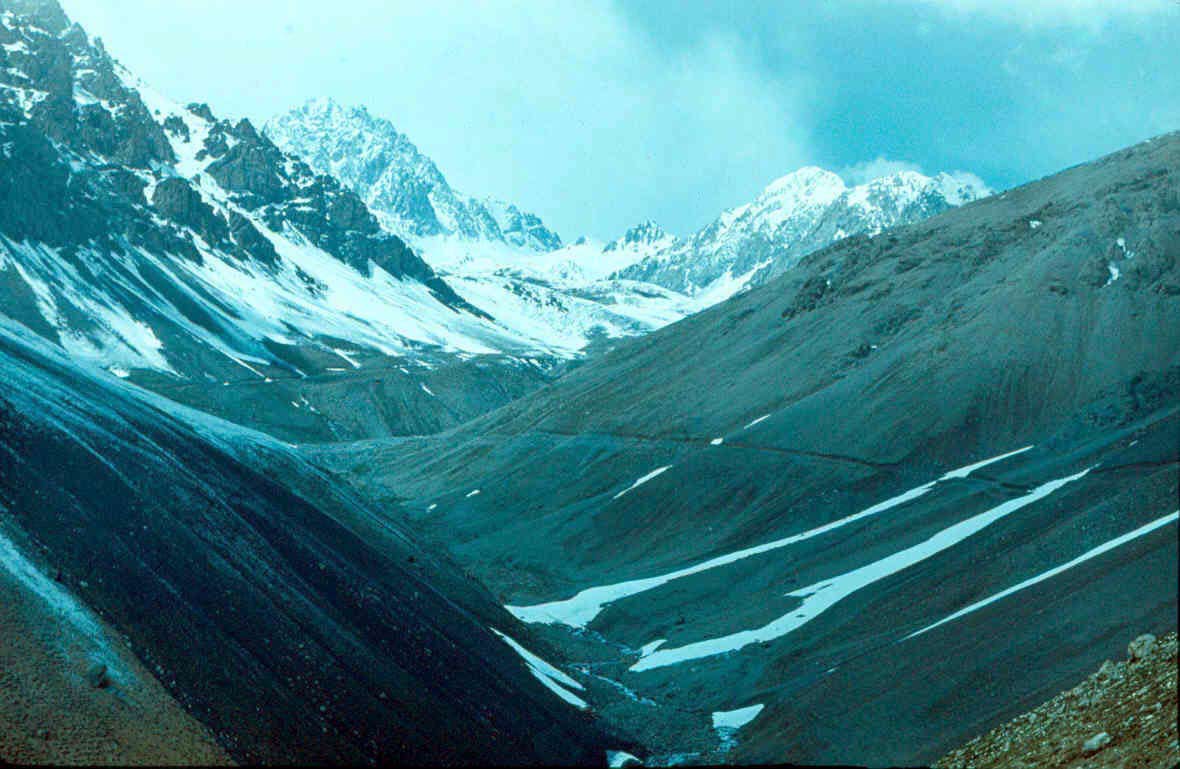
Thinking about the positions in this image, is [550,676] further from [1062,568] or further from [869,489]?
[869,489]

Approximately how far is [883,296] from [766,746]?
77.9 metres

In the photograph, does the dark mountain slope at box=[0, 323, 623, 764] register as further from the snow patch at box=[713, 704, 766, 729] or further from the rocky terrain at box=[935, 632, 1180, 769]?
the rocky terrain at box=[935, 632, 1180, 769]

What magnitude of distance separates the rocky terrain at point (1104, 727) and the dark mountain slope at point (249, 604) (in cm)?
1333

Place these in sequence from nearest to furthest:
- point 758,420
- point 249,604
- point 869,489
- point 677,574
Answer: point 249,604
point 677,574
point 869,489
point 758,420

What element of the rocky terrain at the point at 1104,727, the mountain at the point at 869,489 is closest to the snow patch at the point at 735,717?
the mountain at the point at 869,489

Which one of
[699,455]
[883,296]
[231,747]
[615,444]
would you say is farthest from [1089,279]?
[231,747]

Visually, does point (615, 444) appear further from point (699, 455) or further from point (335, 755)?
point (335, 755)

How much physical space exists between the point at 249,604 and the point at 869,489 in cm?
4830

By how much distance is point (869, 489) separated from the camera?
72750 mm

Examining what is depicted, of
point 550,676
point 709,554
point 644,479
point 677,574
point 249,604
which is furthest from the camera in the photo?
point 644,479

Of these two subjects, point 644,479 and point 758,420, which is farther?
point 758,420

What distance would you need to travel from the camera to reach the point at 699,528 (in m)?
76.9

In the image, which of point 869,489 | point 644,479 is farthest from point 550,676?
point 644,479

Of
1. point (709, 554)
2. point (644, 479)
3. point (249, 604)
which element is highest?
point (644, 479)
